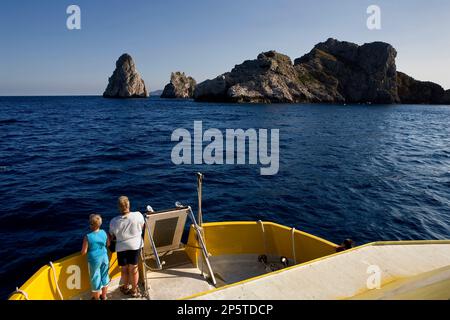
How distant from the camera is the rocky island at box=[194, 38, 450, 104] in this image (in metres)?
129

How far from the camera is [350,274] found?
5.33 meters

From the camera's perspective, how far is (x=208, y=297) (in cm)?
455

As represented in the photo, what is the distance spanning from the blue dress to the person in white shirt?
0.29 m

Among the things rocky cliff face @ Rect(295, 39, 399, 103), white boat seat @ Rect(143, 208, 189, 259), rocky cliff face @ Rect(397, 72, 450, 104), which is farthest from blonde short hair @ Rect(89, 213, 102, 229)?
rocky cliff face @ Rect(397, 72, 450, 104)

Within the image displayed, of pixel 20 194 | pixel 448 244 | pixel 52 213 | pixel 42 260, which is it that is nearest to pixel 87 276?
pixel 42 260

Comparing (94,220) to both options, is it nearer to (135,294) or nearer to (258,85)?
(135,294)

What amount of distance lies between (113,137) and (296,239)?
36.5m

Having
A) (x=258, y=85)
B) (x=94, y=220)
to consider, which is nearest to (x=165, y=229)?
(x=94, y=220)

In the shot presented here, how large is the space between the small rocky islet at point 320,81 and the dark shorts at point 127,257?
397 ft

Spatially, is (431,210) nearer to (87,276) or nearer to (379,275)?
(379,275)

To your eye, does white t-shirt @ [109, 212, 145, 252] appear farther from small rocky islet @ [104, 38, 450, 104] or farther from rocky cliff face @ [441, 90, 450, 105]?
rocky cliff face @ [441, 90, 450, 105]

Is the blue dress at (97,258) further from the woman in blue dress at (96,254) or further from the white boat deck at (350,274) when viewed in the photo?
the white boat deck at (350,274)

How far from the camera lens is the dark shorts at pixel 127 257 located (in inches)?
271

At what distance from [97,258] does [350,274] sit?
5054 mm
